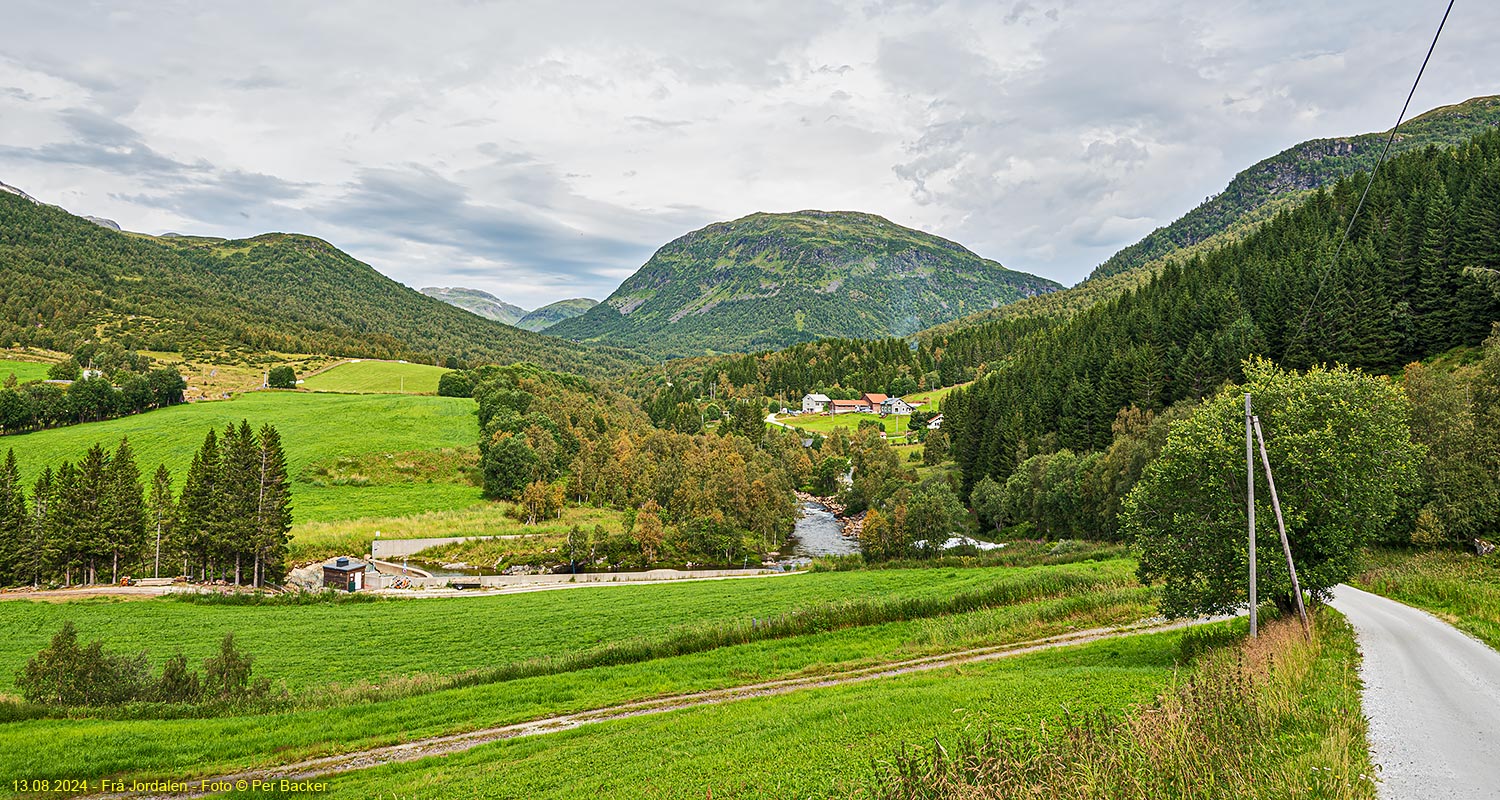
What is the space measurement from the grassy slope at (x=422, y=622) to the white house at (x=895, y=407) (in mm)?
112865

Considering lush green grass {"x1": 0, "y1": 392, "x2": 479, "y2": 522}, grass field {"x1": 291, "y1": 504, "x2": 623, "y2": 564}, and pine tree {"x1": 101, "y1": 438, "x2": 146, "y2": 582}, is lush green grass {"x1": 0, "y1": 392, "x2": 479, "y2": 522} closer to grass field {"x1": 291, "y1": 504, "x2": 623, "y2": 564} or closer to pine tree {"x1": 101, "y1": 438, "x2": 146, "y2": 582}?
grass field {"x1": 291, "y1": 504, "x2": 623, "y2": 564}

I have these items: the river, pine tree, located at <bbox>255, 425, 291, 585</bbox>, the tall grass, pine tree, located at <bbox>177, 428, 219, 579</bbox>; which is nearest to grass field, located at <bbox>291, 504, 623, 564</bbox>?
pine tree, located at <bbox>255, 425, 291, 585</bbox>

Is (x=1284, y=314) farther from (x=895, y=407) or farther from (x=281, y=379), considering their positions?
(x=281, y=379)

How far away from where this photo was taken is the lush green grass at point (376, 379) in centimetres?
13162

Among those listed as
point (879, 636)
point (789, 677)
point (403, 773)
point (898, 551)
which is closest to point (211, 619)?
point (403, 773)

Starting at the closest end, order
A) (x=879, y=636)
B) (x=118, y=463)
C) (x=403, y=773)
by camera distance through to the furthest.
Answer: (x=403, y=773), (x=879, y=636), (x=118, y=463)

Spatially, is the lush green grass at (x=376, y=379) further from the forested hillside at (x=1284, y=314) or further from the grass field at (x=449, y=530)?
the forested hillside at (x=1284, y=314)

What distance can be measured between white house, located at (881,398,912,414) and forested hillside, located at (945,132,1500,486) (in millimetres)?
48096

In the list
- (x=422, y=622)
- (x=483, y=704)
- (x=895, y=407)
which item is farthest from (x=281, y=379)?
(x=483, y=704)

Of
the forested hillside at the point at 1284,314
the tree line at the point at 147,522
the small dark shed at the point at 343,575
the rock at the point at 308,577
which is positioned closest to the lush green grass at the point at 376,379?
the rock at the point at 308,577

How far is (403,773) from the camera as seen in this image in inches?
570

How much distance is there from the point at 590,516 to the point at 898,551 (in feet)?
130

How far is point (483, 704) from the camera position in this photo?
20156 mm

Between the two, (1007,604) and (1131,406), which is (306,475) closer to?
(1007,604)
